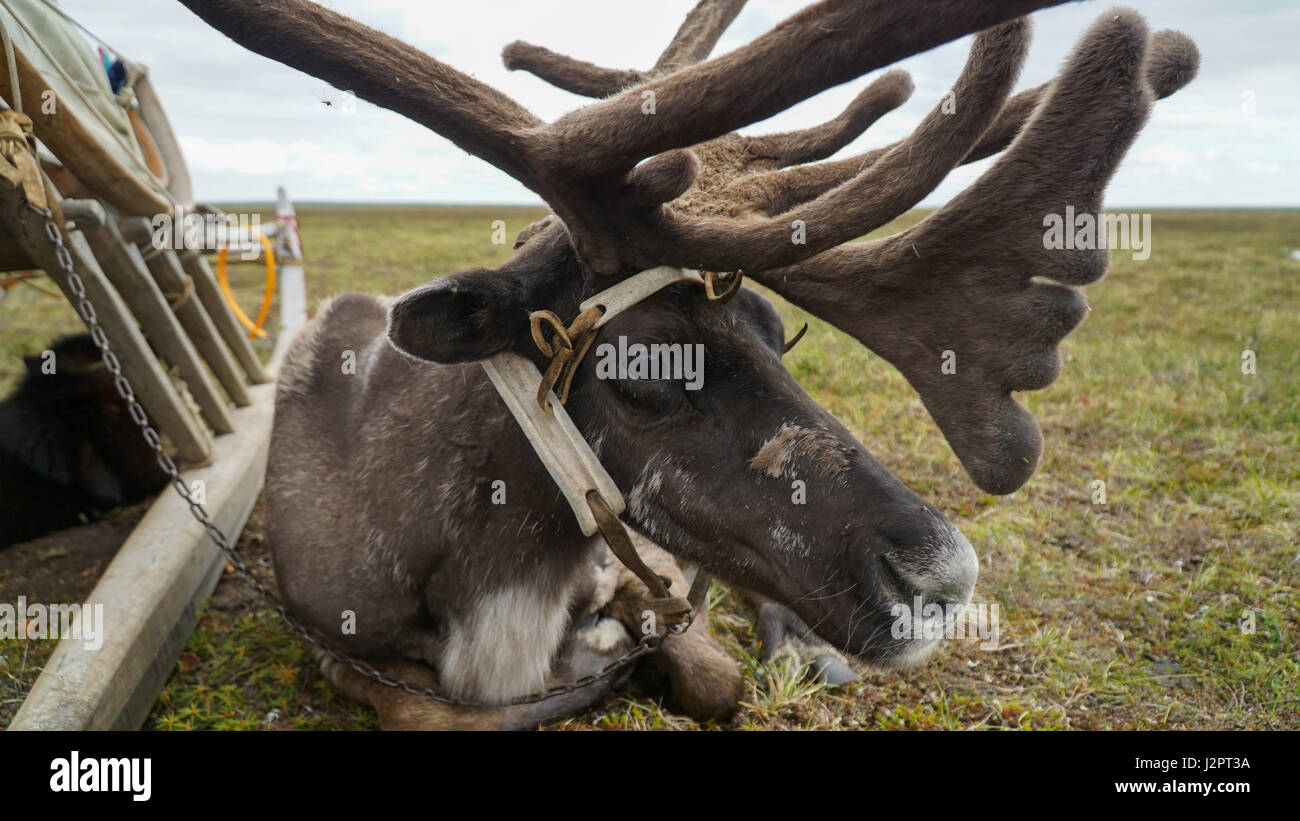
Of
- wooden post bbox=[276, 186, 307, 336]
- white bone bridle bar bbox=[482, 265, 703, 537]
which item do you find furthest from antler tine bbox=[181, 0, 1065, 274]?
wooden post bbox=[276, 186, 307, 336]

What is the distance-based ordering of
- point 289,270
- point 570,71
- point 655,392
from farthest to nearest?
Result: point 289,270
point 570,71
point 655,392

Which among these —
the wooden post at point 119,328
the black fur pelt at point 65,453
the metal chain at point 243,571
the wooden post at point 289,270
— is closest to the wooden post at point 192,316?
the black fur pelt at point 65,453

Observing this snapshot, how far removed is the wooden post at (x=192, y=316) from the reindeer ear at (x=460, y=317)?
3.78m

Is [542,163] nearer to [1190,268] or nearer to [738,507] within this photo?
[738,507]

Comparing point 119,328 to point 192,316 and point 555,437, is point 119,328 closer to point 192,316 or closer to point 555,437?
point 192,316

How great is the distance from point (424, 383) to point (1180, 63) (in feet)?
9.31

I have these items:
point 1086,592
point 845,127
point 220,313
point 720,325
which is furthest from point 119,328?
point 1086,592

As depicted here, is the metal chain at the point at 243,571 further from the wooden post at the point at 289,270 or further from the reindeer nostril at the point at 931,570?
the wooden post at the point at 289,270

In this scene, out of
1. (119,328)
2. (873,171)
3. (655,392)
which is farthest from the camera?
(119,328)

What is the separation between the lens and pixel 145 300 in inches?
206

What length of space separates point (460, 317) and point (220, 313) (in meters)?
5.04

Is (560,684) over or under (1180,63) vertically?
under
